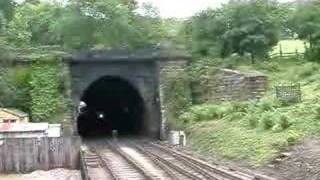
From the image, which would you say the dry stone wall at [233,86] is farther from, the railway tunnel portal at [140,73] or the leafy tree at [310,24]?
the leafy tree at [310,24]

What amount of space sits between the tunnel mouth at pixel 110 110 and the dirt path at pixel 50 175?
20.9 m

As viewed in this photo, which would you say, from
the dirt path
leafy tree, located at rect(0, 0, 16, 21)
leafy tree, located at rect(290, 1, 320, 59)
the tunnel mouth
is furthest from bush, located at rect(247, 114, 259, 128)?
leafy tree, located at rect(0, 0, 16, 21)

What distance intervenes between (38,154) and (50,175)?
1.49 meters

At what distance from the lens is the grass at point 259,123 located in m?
22.1

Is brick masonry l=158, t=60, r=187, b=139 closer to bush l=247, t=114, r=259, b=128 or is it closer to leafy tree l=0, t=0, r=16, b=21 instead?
bush l=247, t=114, r=259, b=128

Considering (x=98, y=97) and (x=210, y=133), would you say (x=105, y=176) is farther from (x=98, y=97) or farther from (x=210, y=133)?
(x=98, y=97)

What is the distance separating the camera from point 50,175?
25.7 metres

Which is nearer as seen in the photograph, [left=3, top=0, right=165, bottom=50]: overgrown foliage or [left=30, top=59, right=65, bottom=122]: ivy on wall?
[left=30, top=59, right=65, bottom=122]: ivy on wall

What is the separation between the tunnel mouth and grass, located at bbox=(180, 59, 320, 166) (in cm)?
1427

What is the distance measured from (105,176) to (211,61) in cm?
1683

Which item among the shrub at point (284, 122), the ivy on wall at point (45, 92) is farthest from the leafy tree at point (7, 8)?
the shrub at point (284, 122)

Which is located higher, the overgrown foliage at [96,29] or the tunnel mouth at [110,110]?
the overgrown foliage at [96,29]

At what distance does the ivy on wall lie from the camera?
36.1 m

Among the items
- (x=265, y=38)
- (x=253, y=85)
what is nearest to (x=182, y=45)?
(x=265, y=38)
